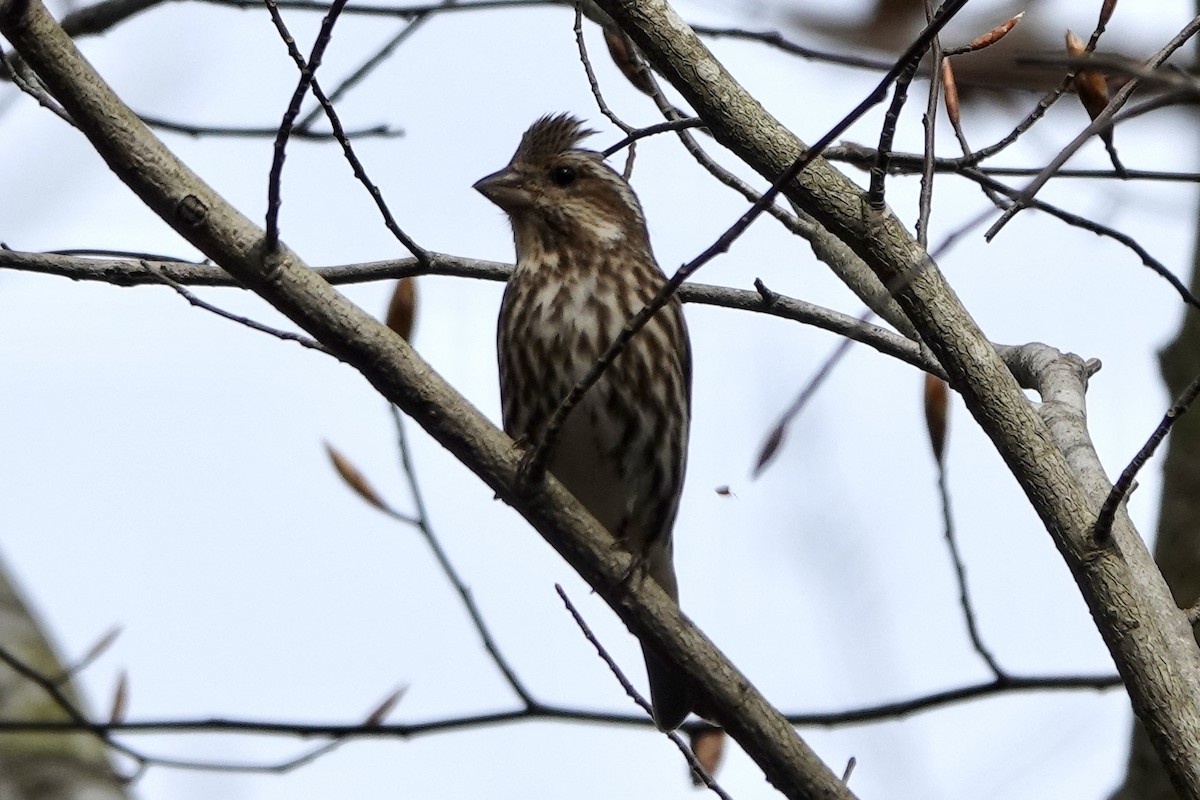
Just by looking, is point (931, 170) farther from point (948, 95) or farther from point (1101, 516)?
point (1101, 516)

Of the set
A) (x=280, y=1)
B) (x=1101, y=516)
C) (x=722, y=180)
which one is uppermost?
(x=280, y=1)

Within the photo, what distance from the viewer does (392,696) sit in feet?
18.0

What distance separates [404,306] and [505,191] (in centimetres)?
135

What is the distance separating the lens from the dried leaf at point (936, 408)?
4.36m

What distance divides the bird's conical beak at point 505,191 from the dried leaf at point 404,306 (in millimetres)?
1259

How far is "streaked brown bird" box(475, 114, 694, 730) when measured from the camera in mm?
5066

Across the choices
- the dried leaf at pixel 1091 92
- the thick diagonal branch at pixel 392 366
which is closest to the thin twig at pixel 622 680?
the thick diagonal branch at pixel 392 366

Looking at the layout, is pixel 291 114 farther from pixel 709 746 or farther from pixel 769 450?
pixel 709 746

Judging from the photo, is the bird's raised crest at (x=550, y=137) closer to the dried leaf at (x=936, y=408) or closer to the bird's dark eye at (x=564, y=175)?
the bird's dark eye at (x=564, y=175)

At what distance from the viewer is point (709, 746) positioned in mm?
5402

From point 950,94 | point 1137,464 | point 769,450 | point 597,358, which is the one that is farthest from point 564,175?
point 1137,464

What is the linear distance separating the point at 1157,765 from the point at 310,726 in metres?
3.07

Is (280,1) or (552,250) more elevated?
(280,1)

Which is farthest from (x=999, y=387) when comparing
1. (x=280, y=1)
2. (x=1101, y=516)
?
(x=280, y=1)
